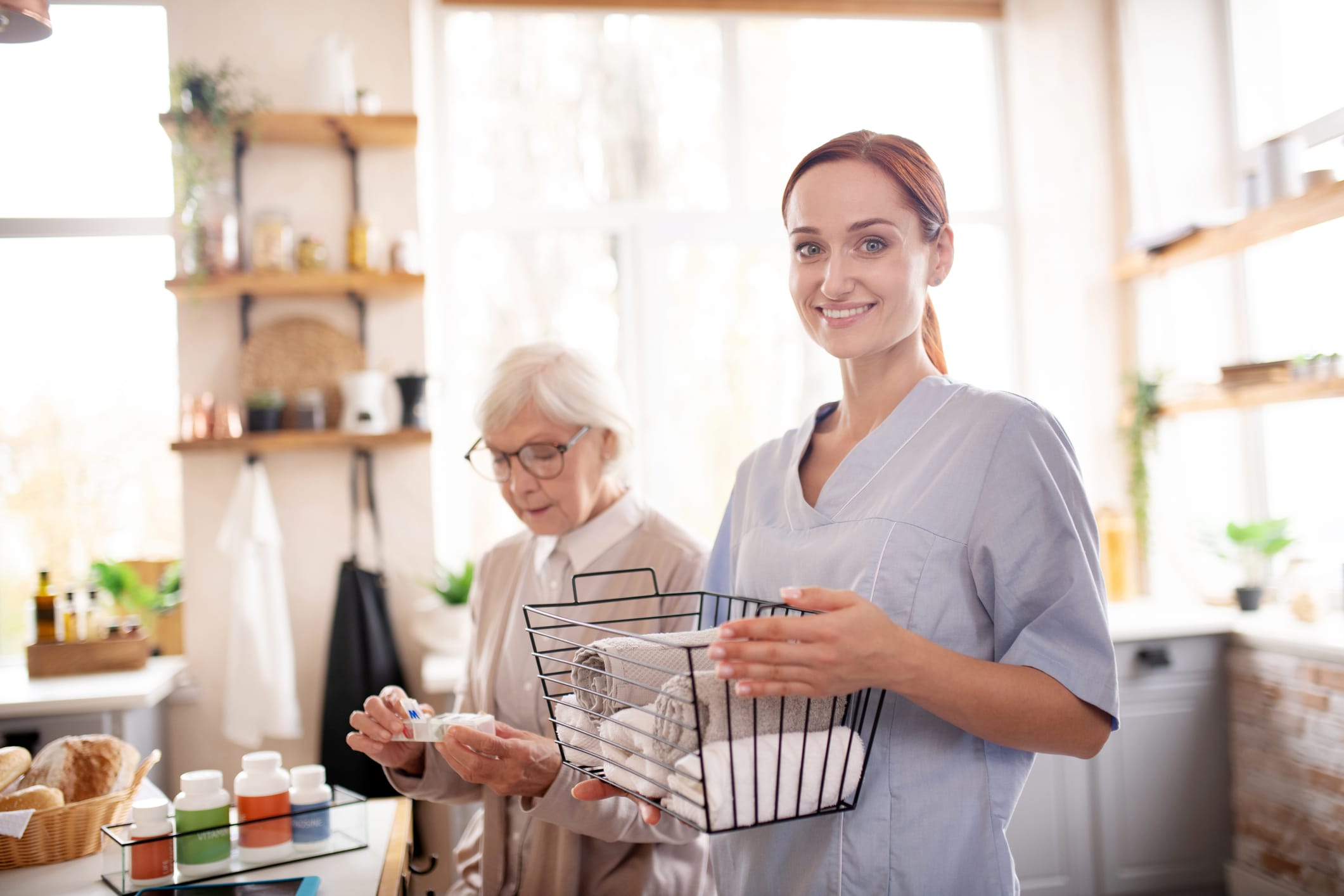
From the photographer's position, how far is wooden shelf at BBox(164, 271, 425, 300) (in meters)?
2.86

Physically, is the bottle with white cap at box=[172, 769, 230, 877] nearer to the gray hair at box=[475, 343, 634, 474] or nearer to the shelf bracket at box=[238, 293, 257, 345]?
the gray hair at box=[475, 343, 634, 474]

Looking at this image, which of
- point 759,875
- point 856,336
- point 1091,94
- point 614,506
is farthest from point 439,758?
point 1091,94

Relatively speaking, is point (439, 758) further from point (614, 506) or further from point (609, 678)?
point (609, 678)

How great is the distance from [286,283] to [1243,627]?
2914 millimetres

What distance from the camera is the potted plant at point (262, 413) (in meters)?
2.88

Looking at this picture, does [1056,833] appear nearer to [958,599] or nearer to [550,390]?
[550,390]

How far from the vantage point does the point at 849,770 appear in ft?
2.95

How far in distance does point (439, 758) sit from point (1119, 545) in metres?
2.63

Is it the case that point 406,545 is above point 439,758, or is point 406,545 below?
above

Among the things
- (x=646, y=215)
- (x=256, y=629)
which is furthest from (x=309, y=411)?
(x=646, y=215)

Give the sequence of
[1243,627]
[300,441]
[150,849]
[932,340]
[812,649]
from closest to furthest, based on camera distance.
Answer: [812,649]
[932,340]
[150,849]
[1243,627]
[300,441]

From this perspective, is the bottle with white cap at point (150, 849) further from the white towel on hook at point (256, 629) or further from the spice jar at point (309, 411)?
the spice jar at point (309, 411)

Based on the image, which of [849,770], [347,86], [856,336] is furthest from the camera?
[347,86]

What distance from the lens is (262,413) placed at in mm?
2883
